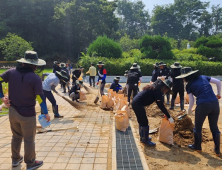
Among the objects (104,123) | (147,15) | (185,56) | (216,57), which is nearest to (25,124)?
(104,123)

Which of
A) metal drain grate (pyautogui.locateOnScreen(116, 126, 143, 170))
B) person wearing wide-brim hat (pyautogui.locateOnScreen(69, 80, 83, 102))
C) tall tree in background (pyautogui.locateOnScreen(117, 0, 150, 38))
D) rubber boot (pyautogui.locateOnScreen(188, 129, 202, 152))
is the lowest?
metal drain grate (pyautogui.locateOnScreen(116, 126, 143, 170))

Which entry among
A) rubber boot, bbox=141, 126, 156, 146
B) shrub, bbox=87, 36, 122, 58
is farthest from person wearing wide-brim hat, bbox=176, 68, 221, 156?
shrub, bbox=87, 36, 122, 58

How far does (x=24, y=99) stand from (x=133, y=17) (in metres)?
67.7

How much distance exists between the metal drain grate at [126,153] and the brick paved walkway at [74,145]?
187 mm

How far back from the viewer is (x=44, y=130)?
485cm

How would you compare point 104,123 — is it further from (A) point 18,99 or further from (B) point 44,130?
(A) point 18,99

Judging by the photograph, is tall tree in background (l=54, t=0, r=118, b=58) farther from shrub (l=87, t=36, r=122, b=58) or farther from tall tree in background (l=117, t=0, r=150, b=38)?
tall tree in background (l=117, t=0, r=150, b=38)

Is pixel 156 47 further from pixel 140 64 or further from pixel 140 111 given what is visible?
pixel 140 111

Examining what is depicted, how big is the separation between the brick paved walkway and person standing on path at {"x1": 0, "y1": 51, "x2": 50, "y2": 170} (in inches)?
19.5

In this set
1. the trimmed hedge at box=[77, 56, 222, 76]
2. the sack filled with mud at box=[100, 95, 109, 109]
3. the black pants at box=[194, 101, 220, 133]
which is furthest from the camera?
the trimmed hedge at box=[77, 56, 222, 76]

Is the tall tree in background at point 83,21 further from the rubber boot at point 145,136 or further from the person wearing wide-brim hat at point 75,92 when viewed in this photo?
the rubber boot at point 145,136

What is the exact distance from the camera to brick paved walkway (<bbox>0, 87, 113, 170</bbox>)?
11.0 ft

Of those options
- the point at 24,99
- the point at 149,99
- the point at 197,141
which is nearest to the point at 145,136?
the point at 149,99

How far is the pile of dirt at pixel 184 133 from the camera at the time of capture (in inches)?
175
